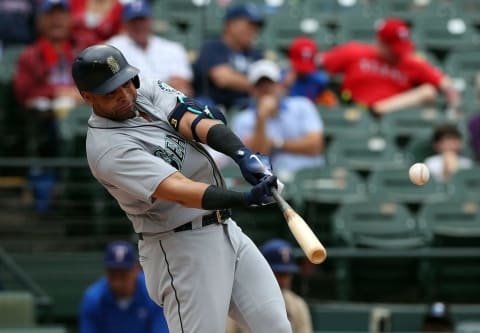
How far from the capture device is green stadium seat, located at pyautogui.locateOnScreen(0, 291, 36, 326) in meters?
7.23

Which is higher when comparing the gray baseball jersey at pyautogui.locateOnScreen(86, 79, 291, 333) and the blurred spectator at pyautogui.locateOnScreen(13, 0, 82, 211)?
the blurred spectator at pyautogui.locateOnScreen(13, 0, 82, 211)

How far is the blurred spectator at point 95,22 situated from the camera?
916cm

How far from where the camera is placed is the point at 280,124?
8500 mm

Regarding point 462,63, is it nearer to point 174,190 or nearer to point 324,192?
point 324,192

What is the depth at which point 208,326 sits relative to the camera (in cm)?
450

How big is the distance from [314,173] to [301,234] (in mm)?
4275

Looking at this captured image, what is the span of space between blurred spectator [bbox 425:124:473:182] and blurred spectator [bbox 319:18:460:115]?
78 centimetres

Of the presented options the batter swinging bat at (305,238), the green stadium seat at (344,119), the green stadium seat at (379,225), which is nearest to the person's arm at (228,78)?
the green stadium seat at (344,119)

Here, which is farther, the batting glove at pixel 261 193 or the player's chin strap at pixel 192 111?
the player's chin strap at pixel 192 111

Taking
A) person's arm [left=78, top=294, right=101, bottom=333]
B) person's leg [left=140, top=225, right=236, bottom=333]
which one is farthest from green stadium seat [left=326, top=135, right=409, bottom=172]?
person's leg [left=140, top=225, right=236, bottom=333]

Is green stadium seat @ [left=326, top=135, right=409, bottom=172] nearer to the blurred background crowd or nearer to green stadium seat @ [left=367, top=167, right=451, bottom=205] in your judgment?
the blurred background crowd

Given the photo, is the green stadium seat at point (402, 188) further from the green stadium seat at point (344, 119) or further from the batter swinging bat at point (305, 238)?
the batter swinging bat at point (305, 238)

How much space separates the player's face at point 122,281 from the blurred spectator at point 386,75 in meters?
3.12

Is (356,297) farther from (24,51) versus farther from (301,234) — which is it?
(301,234)
